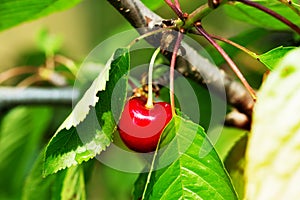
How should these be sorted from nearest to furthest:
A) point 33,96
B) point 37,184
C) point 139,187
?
1. point 139,187
2. point 37,184
3. point 33,96

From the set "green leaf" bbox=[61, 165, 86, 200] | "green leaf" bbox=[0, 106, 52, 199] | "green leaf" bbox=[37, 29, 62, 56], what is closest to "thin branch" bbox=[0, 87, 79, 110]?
"green leaf" bbox=[0, 106, 52, 199]

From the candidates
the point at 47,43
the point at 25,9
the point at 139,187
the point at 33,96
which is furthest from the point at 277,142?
the point at 47,43

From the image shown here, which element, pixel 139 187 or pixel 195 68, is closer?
pixel 139 187

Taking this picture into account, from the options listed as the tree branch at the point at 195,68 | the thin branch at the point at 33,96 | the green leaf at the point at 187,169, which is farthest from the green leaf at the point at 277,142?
the thin branch at the point at 33,96

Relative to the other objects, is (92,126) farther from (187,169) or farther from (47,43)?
(47,43)

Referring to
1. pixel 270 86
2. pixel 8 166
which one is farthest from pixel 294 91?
pixel 8 166

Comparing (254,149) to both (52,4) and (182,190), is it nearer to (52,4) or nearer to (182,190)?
(182,190)
